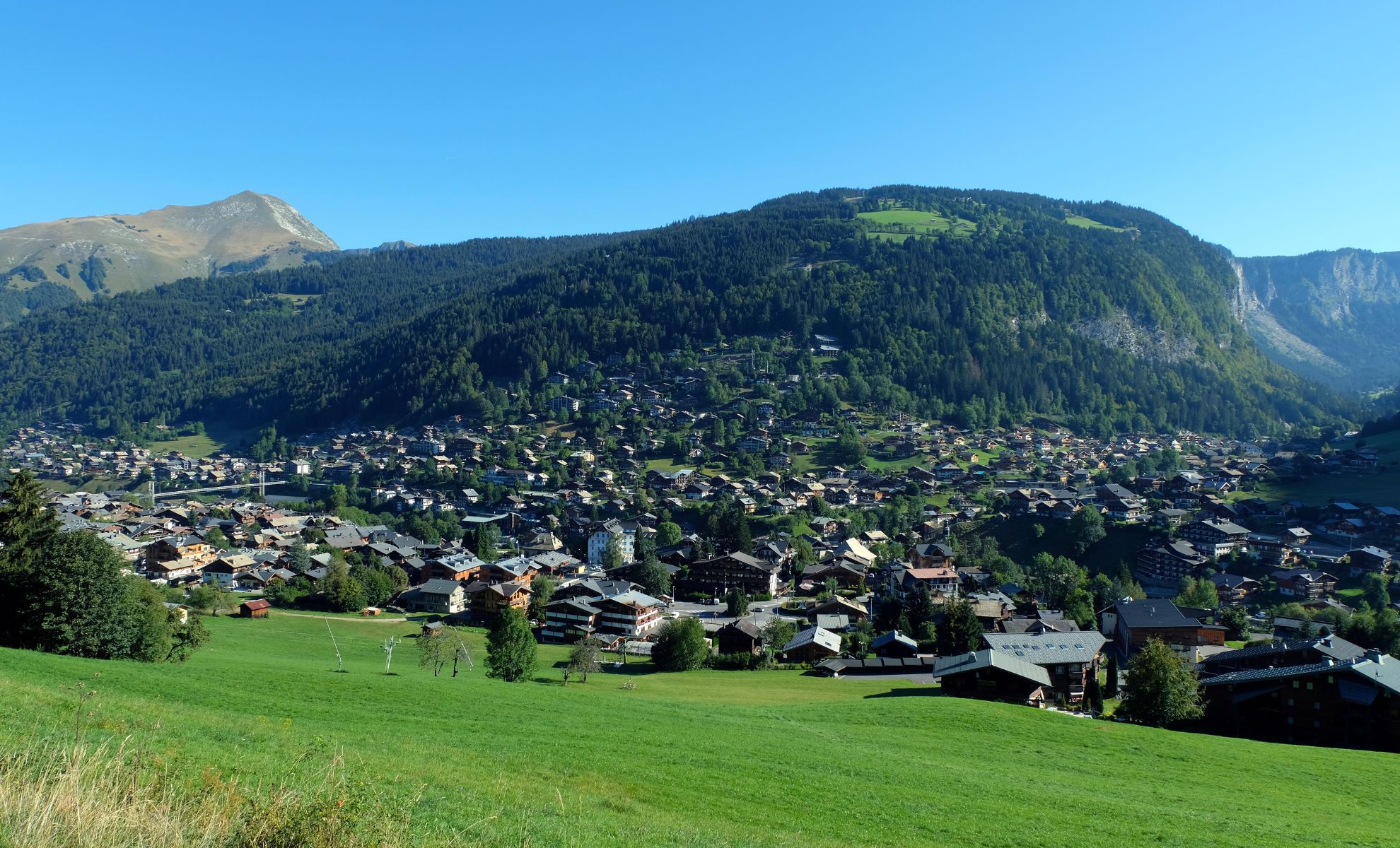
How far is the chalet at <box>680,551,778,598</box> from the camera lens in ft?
201

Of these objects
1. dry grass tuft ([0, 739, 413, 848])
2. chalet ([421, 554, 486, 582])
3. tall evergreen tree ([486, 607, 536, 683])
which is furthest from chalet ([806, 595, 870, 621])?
dry grass tuft ([0, 739, 413, 848])

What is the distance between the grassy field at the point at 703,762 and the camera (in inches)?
388

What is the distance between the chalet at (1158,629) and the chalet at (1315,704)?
9.51m

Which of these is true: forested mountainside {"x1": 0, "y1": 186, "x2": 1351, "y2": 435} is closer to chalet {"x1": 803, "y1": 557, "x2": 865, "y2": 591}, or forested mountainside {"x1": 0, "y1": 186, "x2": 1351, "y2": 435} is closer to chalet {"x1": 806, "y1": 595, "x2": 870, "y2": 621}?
chalet {"x1": 803, "y1": 557, "x2": 865, "y2": 591}

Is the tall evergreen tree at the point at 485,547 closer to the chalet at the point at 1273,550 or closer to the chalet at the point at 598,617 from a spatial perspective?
the chalet at the point at 598,617

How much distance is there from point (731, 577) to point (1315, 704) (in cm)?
3844

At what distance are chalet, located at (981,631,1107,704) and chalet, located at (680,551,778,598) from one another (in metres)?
26.3

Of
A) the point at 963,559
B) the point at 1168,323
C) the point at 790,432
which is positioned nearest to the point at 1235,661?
the point at 963,559

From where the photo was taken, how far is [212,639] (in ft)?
116

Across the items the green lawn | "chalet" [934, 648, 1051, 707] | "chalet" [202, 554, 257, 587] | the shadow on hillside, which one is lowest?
"chalet" [202, 554, 257, 587]

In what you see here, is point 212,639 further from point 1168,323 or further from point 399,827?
point 1168,323

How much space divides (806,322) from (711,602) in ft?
313

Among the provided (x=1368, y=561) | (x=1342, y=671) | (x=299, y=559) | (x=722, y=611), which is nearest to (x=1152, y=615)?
(x=1342, y=671)

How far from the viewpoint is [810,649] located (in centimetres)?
4219
